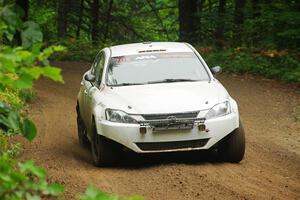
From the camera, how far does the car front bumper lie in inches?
336

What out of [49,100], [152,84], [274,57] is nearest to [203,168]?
[152,84]

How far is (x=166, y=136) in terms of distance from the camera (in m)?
8.55

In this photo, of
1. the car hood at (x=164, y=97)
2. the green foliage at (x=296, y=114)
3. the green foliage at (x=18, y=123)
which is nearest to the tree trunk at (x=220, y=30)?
the green foliage at (x=296, y=114)

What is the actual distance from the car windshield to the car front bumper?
124 centimetres

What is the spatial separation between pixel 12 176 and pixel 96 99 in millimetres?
6753

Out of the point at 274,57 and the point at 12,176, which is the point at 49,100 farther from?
the point at 12,176

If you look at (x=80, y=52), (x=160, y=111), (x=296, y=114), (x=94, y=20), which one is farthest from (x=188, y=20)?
(x=160, y=111)

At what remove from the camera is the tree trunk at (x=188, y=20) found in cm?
2648

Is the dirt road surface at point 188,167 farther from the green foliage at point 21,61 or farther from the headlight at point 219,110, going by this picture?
the green foliage at point 21,61

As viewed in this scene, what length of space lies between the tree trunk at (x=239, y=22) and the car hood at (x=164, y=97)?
15477 millimetres

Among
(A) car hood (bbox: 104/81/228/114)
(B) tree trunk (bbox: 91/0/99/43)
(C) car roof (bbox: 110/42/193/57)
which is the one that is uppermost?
(C) car roof (bbox: 110/42/193/57)

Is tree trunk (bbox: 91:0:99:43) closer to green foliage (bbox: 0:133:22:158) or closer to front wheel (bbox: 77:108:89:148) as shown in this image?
front wheel (bbox: 77:108:89:148)

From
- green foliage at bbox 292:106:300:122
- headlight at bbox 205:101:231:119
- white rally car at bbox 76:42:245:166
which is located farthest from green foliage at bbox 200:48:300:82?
Answer: headlight at bbox 205:101:231:119

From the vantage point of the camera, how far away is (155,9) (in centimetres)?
3650
